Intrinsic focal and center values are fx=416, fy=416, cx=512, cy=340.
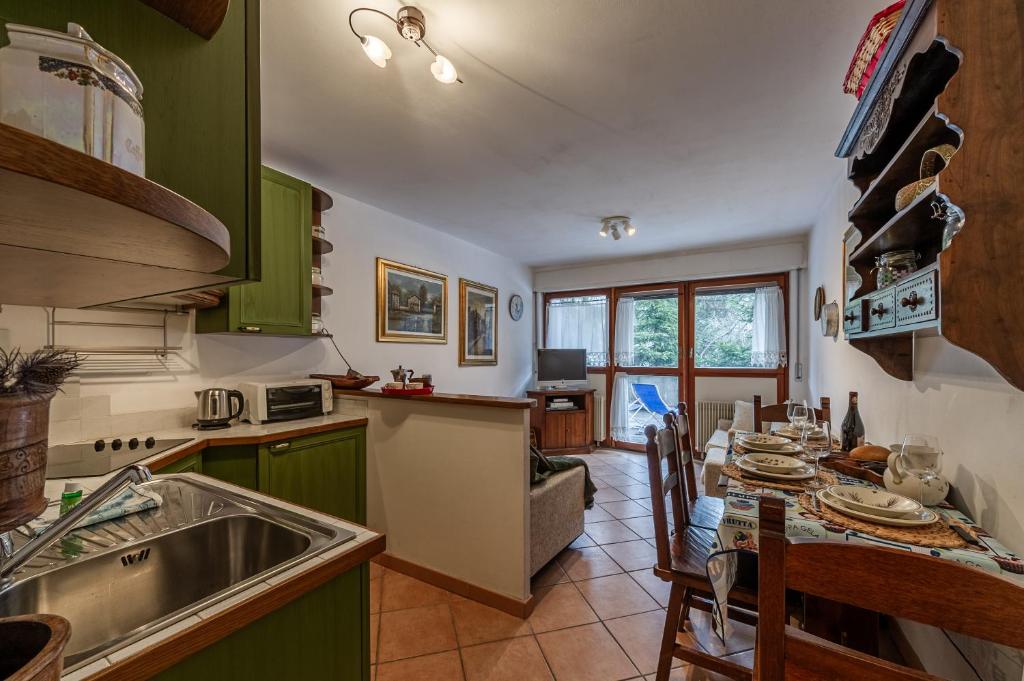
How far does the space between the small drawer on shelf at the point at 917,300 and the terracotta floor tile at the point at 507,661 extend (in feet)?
5.72

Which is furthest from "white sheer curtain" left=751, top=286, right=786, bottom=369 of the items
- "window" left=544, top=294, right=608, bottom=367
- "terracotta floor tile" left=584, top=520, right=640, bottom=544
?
"terracotta floor tile" left=584, top=520, right=640, bottom=544

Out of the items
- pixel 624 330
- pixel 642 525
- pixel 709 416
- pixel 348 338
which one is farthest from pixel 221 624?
pixel 624 330

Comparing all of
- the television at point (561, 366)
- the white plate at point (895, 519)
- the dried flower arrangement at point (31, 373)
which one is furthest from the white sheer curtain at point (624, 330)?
the dried flower arrangement at point (31, 373)

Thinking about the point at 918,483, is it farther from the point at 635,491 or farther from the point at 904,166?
the point at 635,491

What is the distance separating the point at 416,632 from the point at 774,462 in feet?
5.64

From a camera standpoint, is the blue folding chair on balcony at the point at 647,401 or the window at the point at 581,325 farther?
the window at the point at 581,325

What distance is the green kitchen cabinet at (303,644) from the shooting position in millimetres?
681

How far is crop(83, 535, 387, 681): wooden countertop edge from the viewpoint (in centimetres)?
56

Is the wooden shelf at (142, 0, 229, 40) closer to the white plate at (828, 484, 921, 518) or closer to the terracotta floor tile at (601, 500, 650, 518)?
the white plate at (828, 484, 921, 518)

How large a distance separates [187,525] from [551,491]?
170 centimetres

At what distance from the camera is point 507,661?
1.74m

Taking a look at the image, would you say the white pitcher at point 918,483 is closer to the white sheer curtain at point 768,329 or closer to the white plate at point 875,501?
the white plate at point 875,501

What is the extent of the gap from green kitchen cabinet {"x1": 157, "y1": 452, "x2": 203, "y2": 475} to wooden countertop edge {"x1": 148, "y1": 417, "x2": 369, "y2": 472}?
0.02 metres

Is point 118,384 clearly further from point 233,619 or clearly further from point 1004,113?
point 1004,113
